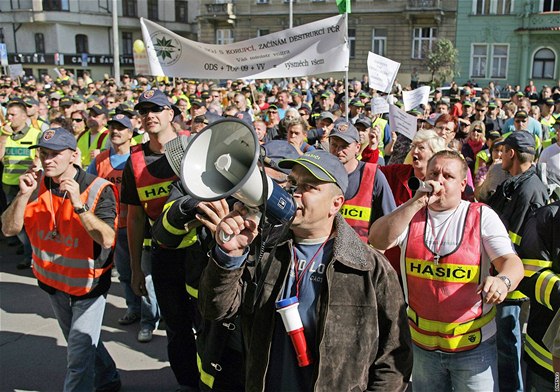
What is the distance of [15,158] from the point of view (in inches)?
280

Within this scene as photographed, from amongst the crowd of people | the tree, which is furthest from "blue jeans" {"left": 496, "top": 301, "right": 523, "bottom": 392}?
the tree

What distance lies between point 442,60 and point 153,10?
95.8 ft

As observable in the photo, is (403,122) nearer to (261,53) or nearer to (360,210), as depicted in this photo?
(261,53)

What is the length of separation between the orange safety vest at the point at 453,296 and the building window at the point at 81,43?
4895cm

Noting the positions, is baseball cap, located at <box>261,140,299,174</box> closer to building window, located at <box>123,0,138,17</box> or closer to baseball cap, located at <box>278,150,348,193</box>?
baseball cap, located at <box>278,150,348,193</box>

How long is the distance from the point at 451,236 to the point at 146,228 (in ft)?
8.66

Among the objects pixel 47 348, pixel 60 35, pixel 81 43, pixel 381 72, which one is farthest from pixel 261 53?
pixel 81 43

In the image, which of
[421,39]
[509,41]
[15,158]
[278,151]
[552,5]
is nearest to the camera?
[278,151]

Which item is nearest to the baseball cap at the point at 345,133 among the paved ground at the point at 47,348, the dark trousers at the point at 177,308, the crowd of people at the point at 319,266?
the crowd of people at the point at 319,266

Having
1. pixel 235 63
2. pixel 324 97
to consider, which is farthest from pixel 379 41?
pixel 235 63

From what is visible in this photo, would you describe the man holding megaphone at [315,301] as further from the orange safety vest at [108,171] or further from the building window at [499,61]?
the building window at [499,61]

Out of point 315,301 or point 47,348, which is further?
point 47,348

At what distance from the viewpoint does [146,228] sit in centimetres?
467

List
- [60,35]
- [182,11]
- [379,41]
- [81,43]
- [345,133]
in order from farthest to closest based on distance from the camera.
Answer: [182,11], [81,43], [60,35], [379,41], [345,133]
